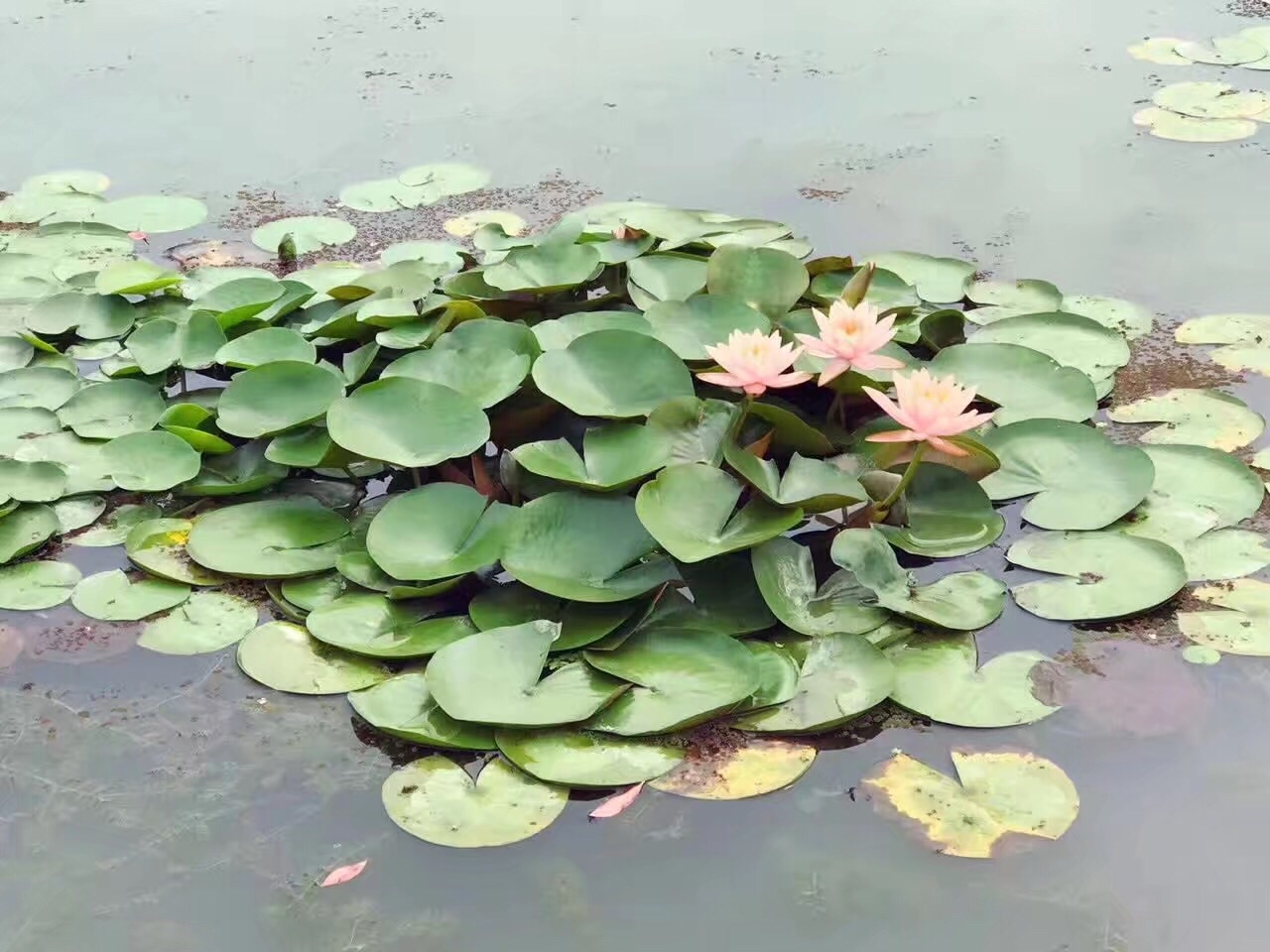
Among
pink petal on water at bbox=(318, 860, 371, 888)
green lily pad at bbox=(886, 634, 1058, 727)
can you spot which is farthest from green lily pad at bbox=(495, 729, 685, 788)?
green lily pad at bbox=(886, 634, 1058, 727)

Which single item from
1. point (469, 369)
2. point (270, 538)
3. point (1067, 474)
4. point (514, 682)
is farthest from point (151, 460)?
point (1067, 474)

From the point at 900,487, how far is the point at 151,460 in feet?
4.80

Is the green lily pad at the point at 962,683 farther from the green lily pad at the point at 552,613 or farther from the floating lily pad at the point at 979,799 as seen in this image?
the green lily pad at the point at 552,613

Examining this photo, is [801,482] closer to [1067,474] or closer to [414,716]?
[1067,474]

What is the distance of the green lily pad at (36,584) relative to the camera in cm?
223

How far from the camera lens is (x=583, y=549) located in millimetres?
2104

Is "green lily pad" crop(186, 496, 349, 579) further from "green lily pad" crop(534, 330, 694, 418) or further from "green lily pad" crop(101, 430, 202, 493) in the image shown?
"green lily pad" crop(534, 330, 694, 418)

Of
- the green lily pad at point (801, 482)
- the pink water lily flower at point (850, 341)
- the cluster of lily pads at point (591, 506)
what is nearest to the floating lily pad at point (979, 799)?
the cluster of lily pads at point (591, 506)

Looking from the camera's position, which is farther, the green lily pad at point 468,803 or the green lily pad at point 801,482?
the green lily pad at point 801,482

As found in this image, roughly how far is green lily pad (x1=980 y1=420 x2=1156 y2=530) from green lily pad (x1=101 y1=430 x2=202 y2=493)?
5.13 ft

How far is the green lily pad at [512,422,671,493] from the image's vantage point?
2.15 metres

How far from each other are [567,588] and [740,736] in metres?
0.37

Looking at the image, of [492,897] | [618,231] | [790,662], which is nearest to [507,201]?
[618,231]

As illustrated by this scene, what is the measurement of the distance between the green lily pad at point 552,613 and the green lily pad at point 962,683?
1.55ft
